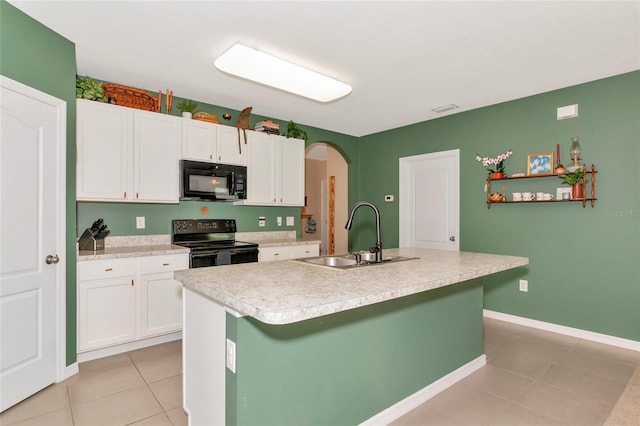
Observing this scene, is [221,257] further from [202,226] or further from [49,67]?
[49,67]

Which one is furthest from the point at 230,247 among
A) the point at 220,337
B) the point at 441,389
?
the point at 441,389

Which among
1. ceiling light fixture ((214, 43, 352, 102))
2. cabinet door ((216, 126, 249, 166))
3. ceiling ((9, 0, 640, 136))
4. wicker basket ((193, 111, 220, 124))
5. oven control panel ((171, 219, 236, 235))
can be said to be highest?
ceiling ((9, 0, 640, 136))

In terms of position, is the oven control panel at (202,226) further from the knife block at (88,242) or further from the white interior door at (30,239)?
the white interior door at (30,239)

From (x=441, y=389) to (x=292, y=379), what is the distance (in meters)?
1.29

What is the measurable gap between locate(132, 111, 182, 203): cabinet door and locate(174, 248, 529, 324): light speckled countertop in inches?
71.3

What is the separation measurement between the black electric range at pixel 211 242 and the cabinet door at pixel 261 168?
0.47 m

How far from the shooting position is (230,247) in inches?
136

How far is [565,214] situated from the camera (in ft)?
11.1

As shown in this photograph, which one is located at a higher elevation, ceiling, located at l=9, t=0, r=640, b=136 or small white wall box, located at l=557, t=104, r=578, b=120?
ceiling, located at l=9, t=0, r=640, b=136

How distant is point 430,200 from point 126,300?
3.79 m

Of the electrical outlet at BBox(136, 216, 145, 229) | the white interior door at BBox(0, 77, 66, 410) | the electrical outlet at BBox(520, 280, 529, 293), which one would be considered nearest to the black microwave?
the electrical outlet at BBox(136, 216, 145, 229)

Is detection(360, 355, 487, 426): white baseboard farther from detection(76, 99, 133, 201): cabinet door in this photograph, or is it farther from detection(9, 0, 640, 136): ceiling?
detection(76, 99, 133, 201): cabinet door

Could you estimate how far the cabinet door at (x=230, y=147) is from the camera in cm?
374

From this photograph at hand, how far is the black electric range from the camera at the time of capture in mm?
3260
